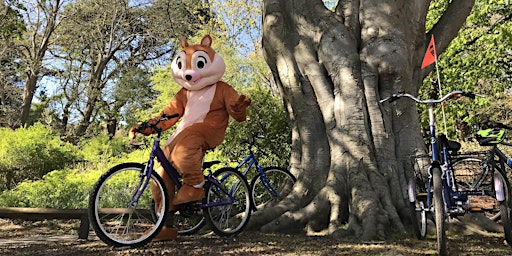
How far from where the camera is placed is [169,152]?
4.46 meters

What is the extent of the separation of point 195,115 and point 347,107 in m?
1.62

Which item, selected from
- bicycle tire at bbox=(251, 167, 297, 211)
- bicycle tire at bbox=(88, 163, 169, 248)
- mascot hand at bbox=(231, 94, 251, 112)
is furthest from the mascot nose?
bicycle tire at bbox=(251, 167, 297, 211)

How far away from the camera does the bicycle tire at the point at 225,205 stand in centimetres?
459

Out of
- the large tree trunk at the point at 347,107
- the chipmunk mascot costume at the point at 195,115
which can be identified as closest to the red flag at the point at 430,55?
the large tree trunk at the point at 347,107

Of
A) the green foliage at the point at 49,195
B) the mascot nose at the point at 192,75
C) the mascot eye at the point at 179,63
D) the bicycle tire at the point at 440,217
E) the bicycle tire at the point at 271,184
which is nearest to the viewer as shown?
the bicycle tire at the point at 440,217

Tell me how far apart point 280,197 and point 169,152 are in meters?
1.47

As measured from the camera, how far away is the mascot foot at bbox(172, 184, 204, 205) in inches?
166

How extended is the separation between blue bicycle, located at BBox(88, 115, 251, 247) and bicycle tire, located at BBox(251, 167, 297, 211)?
277 millimetres

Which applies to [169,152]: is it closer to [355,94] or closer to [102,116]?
[355,94]

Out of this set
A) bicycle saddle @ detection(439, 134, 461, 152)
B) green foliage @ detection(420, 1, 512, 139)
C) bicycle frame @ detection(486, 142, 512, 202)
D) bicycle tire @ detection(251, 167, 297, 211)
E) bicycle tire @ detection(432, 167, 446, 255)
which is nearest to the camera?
bicycle tire @ detection(432, 167, 446, 255)

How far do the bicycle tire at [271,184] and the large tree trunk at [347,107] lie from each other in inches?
6.5

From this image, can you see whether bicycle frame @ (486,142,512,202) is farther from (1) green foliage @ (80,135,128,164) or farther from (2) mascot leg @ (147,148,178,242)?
(1) green foliage @ (80,135,128,164)

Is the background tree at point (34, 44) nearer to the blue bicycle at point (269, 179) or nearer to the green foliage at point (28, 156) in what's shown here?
the green foliage at point (28, 156)

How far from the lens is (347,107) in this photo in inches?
191
